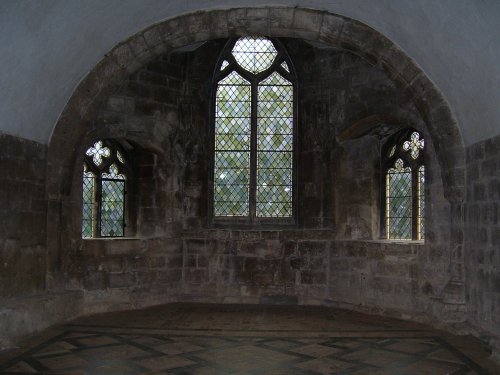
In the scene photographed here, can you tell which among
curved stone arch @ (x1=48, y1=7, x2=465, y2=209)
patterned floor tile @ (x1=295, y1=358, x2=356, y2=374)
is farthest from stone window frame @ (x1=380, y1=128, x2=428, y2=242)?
patterned floor tile @ (x1=295, y1=358, x2=356, y2=374)

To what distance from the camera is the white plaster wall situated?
5.12 metres

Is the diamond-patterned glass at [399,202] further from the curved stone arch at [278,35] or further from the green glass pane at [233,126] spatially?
the green glass pane at [233,126]

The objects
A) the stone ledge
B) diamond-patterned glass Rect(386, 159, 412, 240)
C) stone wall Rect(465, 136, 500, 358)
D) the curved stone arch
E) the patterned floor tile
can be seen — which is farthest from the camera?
diamond-patterned glass Rect(386, 159, 412, 240)

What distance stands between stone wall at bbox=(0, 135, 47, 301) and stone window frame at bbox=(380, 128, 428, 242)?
16.5 feet

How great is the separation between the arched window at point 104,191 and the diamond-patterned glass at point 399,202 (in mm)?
4239

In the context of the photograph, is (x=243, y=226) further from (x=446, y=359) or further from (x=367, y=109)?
(x=446, y=359)

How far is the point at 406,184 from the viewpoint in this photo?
877 cm

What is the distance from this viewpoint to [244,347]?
19.7ft

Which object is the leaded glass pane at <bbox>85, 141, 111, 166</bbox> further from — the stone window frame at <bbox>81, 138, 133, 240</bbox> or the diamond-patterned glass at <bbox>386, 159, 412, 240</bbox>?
the diamond-patterned glass at <bbox>386, 159, 412, 240</bbox>

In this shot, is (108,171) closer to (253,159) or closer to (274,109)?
(253,159)

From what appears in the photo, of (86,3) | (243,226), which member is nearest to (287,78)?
(243,226)

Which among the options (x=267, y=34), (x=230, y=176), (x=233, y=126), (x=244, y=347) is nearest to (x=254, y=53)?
(x=233, y=126)

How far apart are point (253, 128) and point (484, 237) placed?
4.61 meters

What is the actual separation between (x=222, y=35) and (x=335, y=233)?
3863 millimetres
